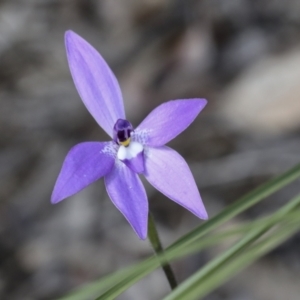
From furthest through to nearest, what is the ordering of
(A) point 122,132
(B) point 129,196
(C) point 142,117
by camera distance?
1. (C) point 142,117
2. (A) point 122,132
3. (B) point 129,196

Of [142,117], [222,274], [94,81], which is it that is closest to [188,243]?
[222,274]

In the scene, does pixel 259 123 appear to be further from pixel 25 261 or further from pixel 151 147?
pixel 151 147

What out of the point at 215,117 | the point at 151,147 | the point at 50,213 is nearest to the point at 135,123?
the point at 215,117

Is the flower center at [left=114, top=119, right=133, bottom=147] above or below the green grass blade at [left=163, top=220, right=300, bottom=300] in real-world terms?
above

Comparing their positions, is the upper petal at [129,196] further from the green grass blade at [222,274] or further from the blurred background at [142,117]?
the blurred background at [142,117]

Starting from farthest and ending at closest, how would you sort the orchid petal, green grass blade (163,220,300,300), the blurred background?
1. the blurred background
2. the orchid petal
3. green grass blade (163,220,300,300)

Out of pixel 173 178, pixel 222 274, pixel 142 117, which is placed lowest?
pixel 142 117

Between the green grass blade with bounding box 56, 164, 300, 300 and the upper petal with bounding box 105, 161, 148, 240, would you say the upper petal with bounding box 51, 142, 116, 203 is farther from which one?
the green grass blade with bounding box 56, 164, 300, 300

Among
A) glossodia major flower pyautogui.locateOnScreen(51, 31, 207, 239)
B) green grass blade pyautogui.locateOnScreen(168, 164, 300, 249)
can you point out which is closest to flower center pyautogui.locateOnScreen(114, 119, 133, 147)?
glossodia major flower pyautogui.locateOnScreen(51, 31, 207, 239)

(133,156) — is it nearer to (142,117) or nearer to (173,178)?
(173,178)

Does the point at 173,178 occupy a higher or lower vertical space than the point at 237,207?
higher
